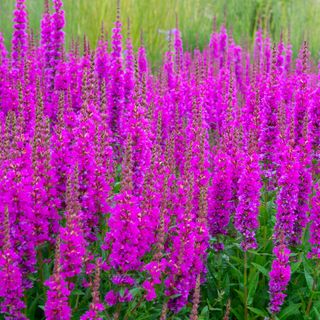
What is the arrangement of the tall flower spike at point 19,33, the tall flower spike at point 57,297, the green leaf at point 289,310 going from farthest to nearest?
the tall flower spike at point 19,33 → the green leaf at point 289,310 → the tall flower spike at point 57,297

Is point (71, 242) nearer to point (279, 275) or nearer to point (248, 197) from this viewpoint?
point (248, 197)

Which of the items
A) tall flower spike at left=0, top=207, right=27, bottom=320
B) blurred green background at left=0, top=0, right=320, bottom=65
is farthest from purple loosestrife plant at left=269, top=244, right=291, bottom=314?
blurred green background at left=0, top=0, right=320, bottom=65

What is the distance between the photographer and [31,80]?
7.04 meters

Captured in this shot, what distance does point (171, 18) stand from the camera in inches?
516

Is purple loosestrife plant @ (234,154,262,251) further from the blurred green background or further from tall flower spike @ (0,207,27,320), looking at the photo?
the blurred green background

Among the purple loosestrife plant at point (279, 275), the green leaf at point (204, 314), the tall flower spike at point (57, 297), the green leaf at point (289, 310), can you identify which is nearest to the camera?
the tall flower spike at point (57, 297)

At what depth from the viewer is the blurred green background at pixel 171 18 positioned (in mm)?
11906

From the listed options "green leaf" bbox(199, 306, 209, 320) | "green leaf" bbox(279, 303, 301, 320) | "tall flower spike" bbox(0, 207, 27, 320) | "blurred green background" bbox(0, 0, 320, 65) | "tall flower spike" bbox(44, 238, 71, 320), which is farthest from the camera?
"blurred green background" bbox(0, 0, 320, 65)

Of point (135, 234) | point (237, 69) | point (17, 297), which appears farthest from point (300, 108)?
point (237, 69)

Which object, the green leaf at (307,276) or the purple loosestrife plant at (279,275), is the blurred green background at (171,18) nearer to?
the green leaf at (307,276)

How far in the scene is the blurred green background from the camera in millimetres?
11906

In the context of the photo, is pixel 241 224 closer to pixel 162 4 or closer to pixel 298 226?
pixel 298 226

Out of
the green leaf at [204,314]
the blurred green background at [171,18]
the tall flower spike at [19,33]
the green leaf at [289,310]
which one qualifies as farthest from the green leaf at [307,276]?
the blurred green background at [171,18]

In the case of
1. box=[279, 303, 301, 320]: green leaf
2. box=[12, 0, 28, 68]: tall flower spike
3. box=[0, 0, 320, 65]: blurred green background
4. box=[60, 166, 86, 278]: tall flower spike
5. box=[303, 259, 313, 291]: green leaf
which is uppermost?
box=[0, 0, 320, 65]: blurred green background
